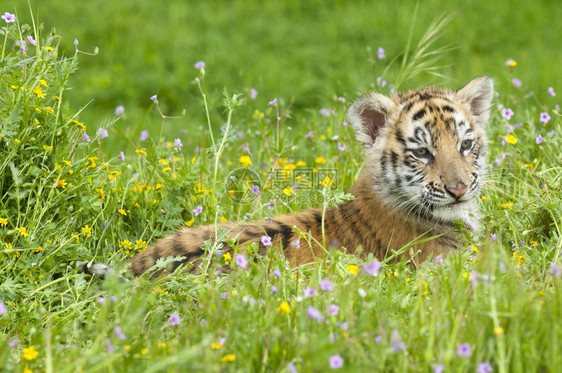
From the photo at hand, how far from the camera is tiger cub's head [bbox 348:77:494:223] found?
205 inches

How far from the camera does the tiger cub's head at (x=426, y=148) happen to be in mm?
5211

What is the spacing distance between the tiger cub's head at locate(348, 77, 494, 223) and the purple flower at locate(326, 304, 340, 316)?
6.35ft

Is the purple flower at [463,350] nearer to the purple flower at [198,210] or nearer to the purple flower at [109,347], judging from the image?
the purple flower at [109,347]

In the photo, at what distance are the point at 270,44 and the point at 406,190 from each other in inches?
302

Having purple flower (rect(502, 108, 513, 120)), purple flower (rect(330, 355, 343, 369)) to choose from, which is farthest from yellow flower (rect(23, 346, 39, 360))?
purple flower (rect(502, 108, 513, 120))

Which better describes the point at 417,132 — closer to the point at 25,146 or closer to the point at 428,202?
the point at 428,202

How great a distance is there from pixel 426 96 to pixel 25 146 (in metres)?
2.75

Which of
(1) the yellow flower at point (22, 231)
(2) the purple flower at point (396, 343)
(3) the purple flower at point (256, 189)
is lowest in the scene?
(3) the purple flower at point (256, 189)

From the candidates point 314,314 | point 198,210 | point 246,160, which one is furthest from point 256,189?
point 314,314

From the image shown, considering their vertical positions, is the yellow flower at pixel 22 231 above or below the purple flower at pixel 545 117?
below

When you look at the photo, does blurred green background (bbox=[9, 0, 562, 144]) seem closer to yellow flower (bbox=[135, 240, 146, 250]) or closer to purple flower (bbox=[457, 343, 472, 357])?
yellow flower (bbox=[135, 240, 146, 250])

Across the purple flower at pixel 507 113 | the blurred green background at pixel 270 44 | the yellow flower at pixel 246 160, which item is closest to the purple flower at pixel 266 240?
the yellow flower at pixel 246 160

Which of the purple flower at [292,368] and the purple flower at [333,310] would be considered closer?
the purple flower at [292,368]

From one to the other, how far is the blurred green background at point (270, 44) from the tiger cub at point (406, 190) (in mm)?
4831
